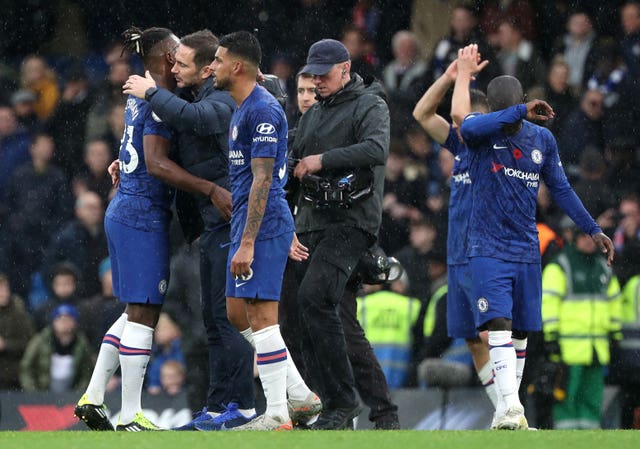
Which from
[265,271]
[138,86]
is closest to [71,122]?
[138,86]

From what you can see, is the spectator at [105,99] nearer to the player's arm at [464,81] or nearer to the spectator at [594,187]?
the spectator at [594,187]

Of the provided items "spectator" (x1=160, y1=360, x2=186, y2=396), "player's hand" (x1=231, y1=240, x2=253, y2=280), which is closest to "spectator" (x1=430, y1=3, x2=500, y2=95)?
"spectator" (x1=160, y1=360, x2=186, y2=396)

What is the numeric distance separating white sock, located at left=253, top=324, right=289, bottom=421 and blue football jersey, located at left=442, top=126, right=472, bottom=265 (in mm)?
2137

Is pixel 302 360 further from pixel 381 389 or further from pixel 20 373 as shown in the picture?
pixel 20 373

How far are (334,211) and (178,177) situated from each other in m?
1.11

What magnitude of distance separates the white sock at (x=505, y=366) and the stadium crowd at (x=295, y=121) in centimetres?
312

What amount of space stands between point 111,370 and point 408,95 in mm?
6042

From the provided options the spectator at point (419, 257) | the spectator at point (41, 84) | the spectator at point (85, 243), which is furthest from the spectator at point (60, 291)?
the spectator at point (419, 257)

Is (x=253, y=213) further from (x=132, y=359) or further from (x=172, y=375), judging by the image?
(x=172, y=375)

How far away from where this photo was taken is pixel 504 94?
28.9 ft

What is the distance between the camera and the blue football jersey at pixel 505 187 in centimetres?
870

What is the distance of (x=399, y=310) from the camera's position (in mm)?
12133

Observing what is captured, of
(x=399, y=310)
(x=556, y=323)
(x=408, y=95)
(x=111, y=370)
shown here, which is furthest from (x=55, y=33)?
(x=111, y=370)

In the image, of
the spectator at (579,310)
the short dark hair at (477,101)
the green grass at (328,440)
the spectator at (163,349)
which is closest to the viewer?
the green grass at (328,440)
